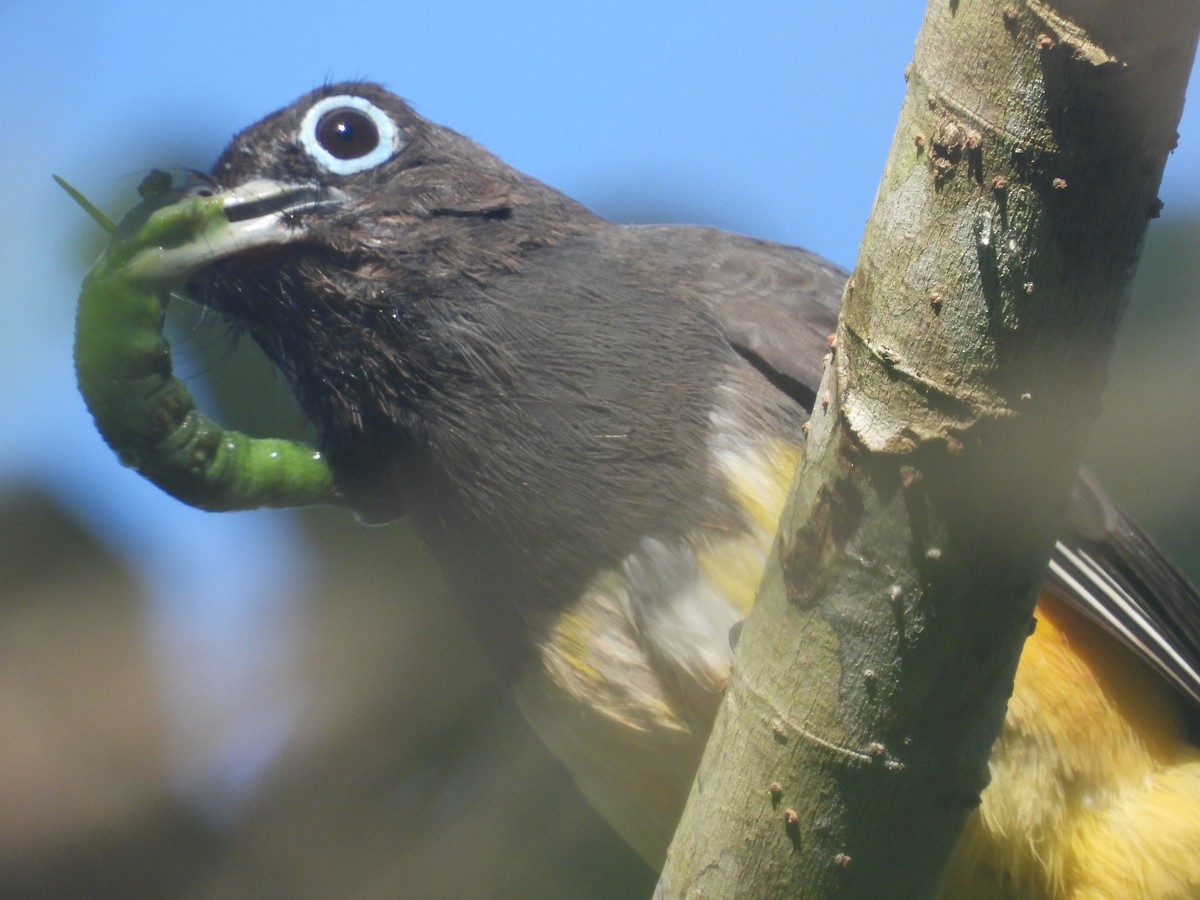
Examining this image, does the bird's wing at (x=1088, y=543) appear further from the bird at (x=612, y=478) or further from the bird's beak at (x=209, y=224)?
the bird's beak at (x=209, y=224)

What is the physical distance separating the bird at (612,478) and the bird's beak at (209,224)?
0.01 metres

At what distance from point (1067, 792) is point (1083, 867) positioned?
0.23 m

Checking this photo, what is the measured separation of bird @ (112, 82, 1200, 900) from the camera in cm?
320

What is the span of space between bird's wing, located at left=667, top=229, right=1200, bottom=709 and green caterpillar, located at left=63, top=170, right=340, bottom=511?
1.42 m

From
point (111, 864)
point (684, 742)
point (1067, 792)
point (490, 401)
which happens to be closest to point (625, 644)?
point (684, 742)

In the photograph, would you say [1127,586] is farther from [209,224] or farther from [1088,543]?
[209,224]

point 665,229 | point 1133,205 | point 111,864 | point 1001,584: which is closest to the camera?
point 1133,205

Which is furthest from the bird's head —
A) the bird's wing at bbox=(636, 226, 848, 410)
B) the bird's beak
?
the bird's wing at bbox=(636, 226, 848, 410)

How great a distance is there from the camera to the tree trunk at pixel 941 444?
6.20 ft

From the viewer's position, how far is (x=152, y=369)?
128 inches

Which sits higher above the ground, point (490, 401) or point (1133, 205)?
point (1133, 205)

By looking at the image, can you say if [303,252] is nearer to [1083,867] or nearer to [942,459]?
[942,459]

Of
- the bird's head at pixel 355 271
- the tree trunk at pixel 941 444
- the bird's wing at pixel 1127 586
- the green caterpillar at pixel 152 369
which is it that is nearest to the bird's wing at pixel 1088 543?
the bird's wing at pixel 1127 586

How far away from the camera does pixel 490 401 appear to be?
3396 mm
